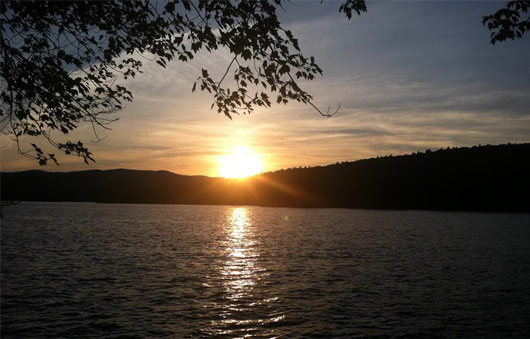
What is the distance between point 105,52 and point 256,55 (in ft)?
15.3

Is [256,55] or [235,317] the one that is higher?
[256,55]

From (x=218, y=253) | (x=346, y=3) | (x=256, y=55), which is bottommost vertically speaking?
(x=218, y=253)

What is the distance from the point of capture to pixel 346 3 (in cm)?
1021

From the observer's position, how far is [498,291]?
87.1ft

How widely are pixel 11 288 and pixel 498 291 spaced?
100ft

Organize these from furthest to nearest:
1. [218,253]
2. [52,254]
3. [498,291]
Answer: [218,253] < [52,254] < [498,291]

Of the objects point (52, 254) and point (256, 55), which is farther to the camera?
point (52, 254)

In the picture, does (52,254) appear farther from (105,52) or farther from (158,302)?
(105,52)

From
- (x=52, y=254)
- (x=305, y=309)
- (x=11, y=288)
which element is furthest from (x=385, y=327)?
(x=52, y=254)

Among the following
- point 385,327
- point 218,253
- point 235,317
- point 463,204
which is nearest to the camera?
point 385,327

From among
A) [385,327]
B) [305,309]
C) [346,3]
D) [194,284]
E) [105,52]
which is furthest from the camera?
[194,284]

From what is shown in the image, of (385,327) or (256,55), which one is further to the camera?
(385,327)

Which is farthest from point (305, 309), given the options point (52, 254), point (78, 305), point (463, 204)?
point (463, 204)

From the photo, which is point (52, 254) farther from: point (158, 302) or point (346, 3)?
point (346, 3)
